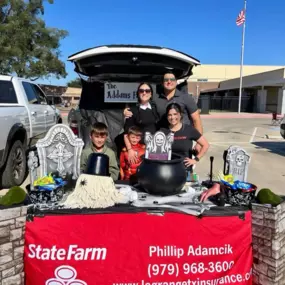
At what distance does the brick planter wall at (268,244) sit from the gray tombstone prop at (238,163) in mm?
927

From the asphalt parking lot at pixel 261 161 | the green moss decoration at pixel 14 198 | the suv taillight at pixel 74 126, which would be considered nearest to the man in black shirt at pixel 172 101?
the suv taillight at pixel 74 126

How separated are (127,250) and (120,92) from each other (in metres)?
3.09

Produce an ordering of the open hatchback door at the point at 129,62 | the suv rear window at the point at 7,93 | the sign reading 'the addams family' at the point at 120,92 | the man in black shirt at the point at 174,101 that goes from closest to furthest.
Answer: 1. the open hatchback door at the point at 129,62
2. the man in black shirt at the point at 174,101
3. the sign reading 'the addams family' at the point at 120,92
4. the suv rear window at the point at 7,93

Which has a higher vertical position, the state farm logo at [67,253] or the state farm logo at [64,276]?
the state farm logo at [67,253]

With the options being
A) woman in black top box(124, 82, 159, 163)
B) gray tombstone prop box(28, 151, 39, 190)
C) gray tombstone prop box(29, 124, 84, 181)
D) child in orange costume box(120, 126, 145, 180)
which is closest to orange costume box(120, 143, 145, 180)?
child in orange costume box(120, 126, 145, 180)

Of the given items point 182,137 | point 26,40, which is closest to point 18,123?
point 182,137

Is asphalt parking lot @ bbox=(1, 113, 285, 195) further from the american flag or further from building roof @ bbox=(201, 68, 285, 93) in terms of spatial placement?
building roof @ bbox=(201, 68, 285, 93)

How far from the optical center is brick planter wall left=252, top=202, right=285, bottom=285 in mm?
2887

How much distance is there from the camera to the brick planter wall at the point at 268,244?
2887 mm

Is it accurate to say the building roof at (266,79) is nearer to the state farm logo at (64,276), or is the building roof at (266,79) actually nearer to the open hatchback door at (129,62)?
the open hatchback door at (129,62)

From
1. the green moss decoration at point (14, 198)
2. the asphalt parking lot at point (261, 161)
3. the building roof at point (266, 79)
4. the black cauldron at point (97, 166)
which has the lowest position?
the asphalt parking lot at point (261, 161)

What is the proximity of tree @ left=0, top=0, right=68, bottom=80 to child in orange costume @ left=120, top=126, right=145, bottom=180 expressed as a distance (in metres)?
19.5

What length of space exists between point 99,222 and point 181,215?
2.14 feet

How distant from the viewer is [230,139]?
14438 millimetres
